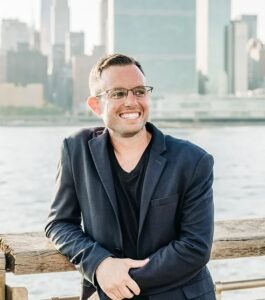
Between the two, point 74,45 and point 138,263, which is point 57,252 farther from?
point 74,45

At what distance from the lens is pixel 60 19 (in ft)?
420

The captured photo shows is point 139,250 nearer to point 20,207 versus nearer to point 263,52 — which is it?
point 20,207

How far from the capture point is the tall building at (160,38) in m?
82.8

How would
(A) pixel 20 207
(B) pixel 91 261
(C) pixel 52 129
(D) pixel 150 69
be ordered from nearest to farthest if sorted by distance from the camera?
(B) pixel 91 261, (A) pixel 20 207, (C) pixel 52 129, (D) pixel 150 69

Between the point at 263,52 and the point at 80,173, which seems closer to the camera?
the point at 80,173

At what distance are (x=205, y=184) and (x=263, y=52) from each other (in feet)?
339

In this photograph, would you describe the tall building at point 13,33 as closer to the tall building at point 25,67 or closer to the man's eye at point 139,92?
the tall building at point 25,67

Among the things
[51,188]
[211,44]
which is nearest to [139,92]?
[51,188]

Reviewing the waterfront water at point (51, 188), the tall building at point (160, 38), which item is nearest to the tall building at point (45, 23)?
the tall building at point (160, 38)

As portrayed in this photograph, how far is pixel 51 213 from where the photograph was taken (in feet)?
5.22

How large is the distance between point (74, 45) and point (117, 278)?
102m

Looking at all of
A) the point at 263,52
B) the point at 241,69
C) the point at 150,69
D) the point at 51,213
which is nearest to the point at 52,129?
the point at 150,69

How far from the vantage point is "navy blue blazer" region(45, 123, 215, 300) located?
4.75 feet

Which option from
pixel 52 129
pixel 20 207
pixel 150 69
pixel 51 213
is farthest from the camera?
pixel 150 69
